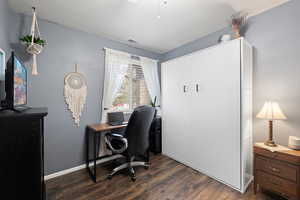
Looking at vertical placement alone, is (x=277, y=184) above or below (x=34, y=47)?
below

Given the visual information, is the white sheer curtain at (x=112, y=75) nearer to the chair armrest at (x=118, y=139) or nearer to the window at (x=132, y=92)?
the window at (x=132, y=92)

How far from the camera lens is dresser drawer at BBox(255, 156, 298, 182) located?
1.38m

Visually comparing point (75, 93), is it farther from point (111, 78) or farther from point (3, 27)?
point (3, 27)

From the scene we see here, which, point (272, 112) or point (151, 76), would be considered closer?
point (272, 112)

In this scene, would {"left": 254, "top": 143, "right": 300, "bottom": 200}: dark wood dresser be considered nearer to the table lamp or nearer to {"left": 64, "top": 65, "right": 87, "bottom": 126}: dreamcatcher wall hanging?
the table lamp

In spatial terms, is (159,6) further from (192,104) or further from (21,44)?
(21,44)

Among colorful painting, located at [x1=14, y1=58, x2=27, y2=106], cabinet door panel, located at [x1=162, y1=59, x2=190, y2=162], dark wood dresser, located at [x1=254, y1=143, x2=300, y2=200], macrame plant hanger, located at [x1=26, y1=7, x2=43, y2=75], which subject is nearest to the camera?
colorful painting, located at [x1=14, y1=58, x2=27, y2=106]

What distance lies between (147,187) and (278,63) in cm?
247

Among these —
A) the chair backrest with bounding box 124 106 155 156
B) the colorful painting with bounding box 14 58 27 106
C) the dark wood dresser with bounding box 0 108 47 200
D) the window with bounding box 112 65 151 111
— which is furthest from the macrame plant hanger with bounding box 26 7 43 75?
the chair backrest with bounding box 124 106 155 156

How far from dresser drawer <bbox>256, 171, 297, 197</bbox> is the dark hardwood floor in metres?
0.18

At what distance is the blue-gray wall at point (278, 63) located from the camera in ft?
5.32

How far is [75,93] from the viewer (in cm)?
221

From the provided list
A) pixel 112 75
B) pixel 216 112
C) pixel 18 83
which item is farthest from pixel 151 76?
pixel 18 83

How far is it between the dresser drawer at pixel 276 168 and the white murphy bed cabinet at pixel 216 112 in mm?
163
